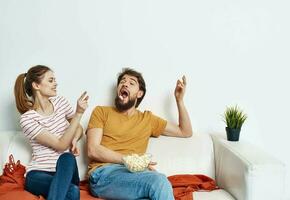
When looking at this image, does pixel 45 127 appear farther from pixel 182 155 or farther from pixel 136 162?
pixel 182 155

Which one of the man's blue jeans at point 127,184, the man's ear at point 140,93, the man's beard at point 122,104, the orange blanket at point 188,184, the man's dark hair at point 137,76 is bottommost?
the orange blanket at point 188,184

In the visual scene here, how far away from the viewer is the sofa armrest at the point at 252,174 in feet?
6.60

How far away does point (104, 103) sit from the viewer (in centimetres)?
264

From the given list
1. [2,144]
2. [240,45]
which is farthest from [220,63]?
[2,144]

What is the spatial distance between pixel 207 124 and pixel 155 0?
3.02 ft

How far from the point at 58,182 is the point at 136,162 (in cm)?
42

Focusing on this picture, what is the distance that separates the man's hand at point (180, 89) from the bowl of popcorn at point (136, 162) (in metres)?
0.53

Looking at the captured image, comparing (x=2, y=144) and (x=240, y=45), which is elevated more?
(x=240, y=45)

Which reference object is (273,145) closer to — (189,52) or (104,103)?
(189,52)

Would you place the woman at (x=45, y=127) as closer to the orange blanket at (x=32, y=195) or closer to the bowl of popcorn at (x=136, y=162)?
the orange blanket at (x=32, y=195)

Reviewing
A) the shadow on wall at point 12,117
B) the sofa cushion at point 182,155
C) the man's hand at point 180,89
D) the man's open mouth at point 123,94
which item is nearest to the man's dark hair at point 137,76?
the man's open mouth at point 123,94

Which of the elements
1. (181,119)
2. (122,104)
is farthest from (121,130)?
(181,119)

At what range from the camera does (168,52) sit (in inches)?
105

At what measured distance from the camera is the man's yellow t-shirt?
2.35m
